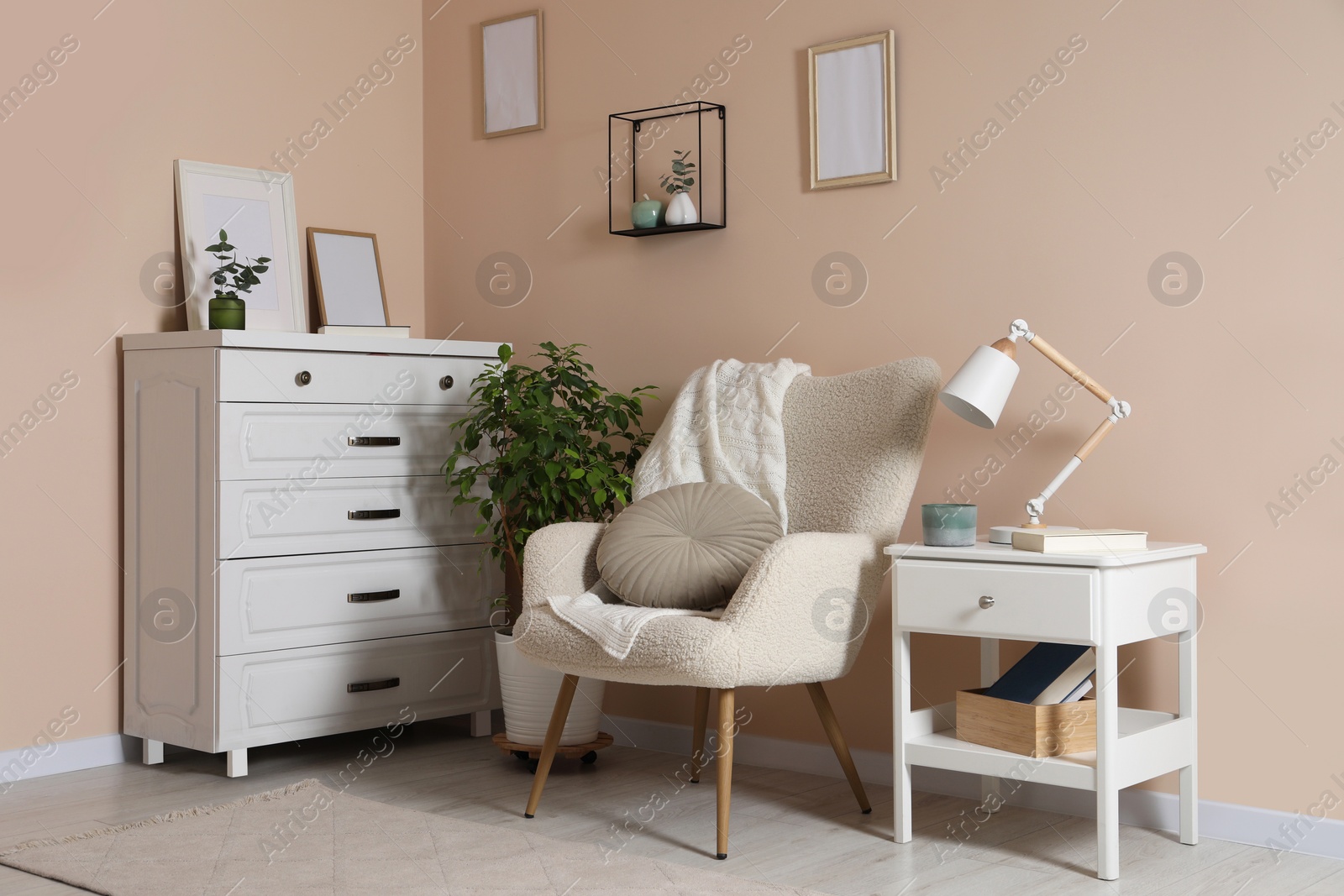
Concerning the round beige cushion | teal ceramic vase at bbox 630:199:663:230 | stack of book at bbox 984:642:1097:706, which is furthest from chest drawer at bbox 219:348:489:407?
stack of book at bbox 984:642:1097:706

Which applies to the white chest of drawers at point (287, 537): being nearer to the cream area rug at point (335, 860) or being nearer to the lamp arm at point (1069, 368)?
the cream area rug at point (335, 860)

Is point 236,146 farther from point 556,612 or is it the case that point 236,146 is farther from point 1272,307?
point 1272,307

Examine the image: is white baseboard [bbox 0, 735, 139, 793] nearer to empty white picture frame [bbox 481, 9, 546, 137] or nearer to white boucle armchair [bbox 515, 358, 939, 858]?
white boucle armchair [bbox 515, 358, 939, 858]

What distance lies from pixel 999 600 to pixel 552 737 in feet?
3.24

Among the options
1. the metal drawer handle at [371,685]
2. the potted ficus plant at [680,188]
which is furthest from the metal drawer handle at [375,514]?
the potted ficus plant at [680,188]

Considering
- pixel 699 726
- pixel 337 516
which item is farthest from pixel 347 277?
pixel 699 726

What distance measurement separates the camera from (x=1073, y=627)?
2.15 m

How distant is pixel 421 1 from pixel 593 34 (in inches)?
30.8

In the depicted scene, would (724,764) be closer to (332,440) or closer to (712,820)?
(712,820)

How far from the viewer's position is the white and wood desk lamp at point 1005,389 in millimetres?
2352

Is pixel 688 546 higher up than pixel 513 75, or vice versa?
pixel 513 75

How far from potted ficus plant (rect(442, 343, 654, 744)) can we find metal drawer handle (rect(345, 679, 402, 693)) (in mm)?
298

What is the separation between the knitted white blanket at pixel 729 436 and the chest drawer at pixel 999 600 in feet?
1.50

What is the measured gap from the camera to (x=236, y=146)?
3.42 metres
